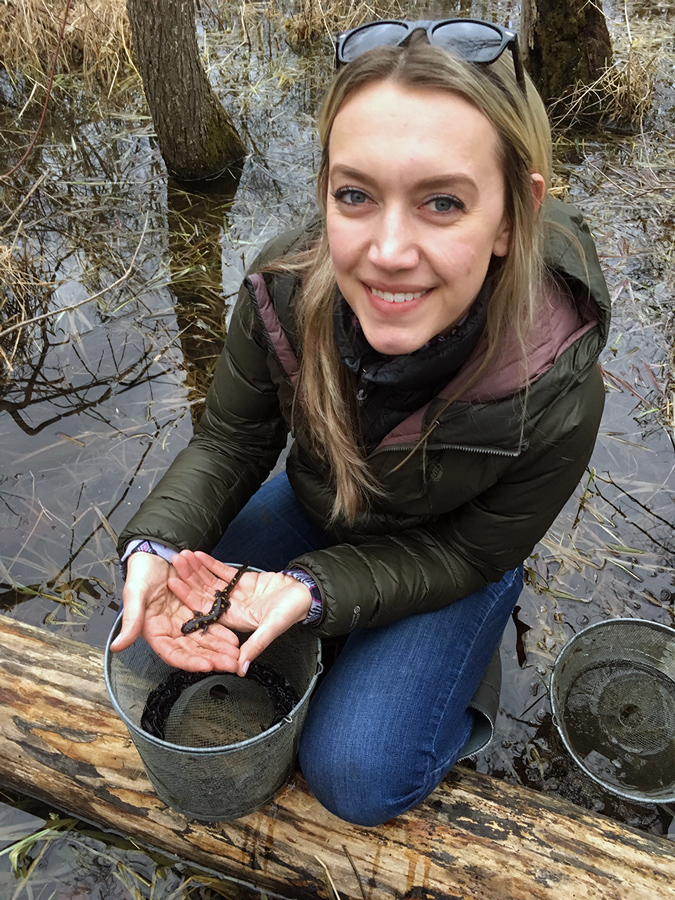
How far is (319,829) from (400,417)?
116cm

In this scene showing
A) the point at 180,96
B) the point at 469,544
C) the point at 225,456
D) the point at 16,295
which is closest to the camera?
the point at 469,544

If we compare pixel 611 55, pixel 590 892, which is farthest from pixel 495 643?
pixel 611 55

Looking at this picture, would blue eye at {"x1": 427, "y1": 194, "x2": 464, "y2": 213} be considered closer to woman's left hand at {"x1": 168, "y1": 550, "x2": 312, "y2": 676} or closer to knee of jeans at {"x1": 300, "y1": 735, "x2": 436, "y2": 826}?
woman's left hand at {"x1": 168, "y1": 550, "x2": 312, "y2": 676}

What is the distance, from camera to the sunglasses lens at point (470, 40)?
4.53 ft

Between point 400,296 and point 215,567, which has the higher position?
point 400,296

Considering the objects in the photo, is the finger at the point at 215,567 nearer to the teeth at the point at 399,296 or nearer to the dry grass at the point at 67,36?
the teeth at the point at 399,296

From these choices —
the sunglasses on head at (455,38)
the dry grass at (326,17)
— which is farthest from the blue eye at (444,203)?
the dry grass at (326,17)

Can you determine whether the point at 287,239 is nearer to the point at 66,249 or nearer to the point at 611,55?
the point at 66,249

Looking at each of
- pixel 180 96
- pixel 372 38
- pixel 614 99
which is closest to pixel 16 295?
pixel 180 96

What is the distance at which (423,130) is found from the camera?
1.35 metres

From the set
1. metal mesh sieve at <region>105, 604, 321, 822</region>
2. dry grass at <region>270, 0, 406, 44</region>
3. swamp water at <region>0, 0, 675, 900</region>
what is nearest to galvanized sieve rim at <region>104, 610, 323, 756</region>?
metal mesh sieve at <region>105, 604, 321, 822</region>

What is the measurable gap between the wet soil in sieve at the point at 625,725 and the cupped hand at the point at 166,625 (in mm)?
1301

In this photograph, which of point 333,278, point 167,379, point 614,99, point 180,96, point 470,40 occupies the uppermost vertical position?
point 470,40

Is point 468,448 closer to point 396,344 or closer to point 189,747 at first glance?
point 396,344
